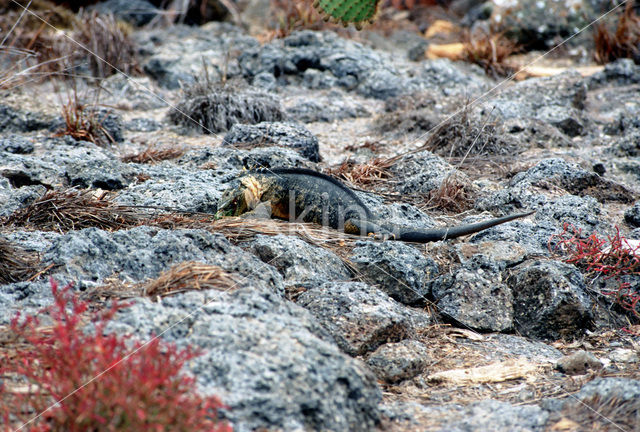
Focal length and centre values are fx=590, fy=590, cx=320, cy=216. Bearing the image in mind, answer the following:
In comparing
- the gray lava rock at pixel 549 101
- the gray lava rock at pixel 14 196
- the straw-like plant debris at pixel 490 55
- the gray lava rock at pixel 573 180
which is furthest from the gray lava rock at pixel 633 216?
the straw-like plant debris at pixel 490 55

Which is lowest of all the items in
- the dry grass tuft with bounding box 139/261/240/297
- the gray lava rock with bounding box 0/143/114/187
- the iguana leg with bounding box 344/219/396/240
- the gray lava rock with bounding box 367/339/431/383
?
the gray lava rock with bounding box 367/339/431/383

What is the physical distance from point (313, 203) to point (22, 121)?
386 centimetres

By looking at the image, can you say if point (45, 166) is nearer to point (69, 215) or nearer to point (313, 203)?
point (69, 215)

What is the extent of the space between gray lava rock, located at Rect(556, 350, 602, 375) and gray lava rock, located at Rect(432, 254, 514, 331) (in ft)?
1.55

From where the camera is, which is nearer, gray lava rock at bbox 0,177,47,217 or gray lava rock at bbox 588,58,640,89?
gray lava rock at bbox 0,177,47,217

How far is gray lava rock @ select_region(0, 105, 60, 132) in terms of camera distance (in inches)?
251

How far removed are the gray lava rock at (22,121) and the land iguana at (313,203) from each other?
3.12 metres

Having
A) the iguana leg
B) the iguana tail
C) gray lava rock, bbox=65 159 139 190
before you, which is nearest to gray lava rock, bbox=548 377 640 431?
the iguana tail

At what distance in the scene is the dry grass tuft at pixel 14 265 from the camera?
2930mm

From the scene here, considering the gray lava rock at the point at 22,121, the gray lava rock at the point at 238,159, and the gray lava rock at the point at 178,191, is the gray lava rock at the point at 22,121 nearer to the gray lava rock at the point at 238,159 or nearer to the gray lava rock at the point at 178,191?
the gray lava rock at the point at 238,159

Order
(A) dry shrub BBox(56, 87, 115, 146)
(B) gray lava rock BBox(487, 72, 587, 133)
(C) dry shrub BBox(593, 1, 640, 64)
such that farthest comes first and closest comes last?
(C) dry shrub BBox(593, 1, 640, 64), (B) gray lava rock BBox(487, 72, 587, 133), (A) dry shrub BBox(56, 87, 115, 146)

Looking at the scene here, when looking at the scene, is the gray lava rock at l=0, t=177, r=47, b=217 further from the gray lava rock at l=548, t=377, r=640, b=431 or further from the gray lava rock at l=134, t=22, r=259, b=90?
the gray lava rock at l=548, t=377, r=640, b=431

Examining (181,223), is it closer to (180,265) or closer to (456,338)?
(180,265)

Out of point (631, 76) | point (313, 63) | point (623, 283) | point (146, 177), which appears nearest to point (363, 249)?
point (623, 283)
